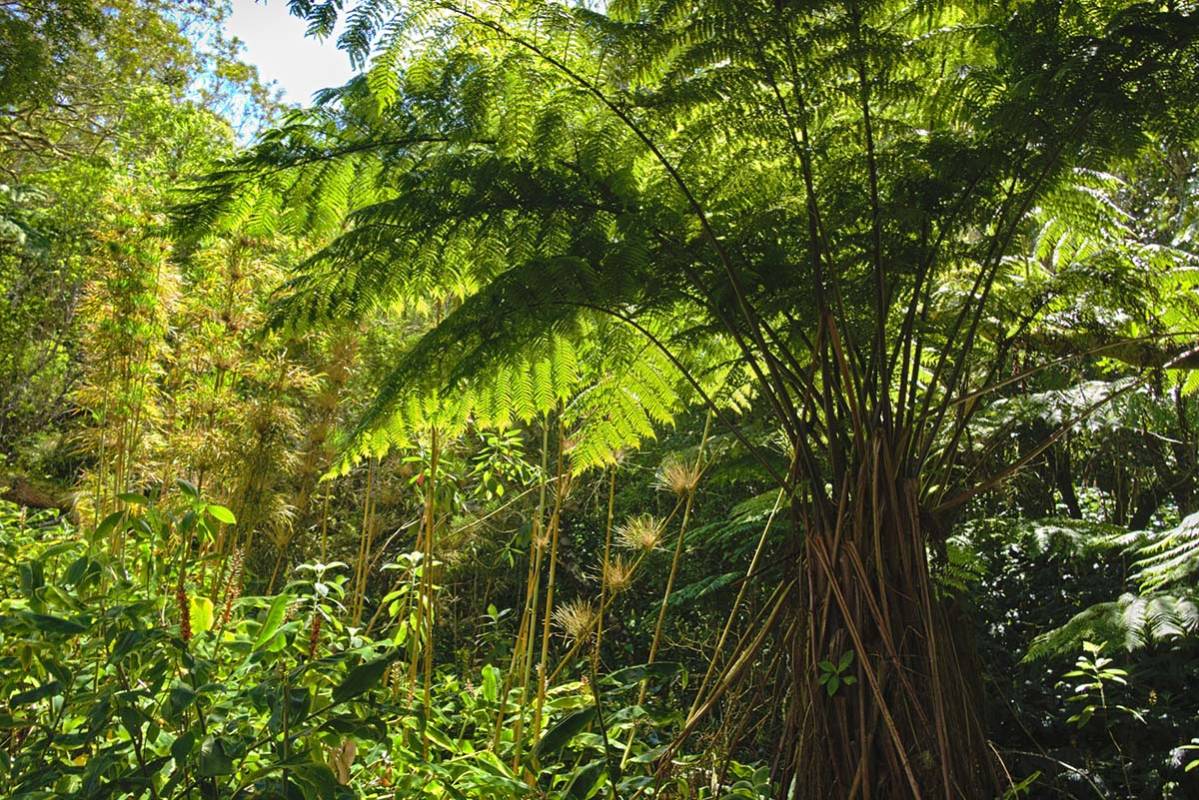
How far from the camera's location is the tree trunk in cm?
122

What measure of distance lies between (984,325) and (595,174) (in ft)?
3.39

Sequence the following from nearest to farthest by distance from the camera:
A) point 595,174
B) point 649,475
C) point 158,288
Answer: point 595,174 → point 158,288 → point 649,475

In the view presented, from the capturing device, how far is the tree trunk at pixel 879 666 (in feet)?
4.00

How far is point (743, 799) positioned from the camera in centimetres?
138

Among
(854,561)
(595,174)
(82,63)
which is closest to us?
(854,561)

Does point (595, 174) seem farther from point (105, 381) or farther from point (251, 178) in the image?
point (105, 381)

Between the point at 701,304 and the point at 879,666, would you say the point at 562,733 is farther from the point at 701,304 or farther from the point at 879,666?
the point at 701,304

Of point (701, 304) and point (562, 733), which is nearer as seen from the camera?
point (562, 733)

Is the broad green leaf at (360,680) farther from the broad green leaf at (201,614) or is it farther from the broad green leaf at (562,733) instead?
the broad green leaf at (201,614)

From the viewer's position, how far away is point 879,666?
125cm

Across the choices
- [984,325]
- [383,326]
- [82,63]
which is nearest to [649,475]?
[383,326]

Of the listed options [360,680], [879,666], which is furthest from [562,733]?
[879,666]

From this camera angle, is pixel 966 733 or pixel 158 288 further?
pixel 158 288

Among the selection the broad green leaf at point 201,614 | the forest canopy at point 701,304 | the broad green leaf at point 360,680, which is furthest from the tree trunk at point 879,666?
the broad green leaf at point 201,614
